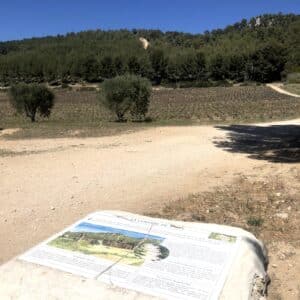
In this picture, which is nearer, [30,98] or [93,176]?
[93,176]

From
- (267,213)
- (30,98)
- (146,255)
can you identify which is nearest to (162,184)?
(267,213)

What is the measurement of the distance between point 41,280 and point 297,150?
26.4 ft

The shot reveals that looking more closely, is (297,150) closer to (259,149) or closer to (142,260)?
(259,149)

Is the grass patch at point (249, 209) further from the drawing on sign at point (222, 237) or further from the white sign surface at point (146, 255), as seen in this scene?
the white sign surface at point (146, 255)

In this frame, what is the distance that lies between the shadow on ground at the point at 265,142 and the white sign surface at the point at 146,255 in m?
5.52

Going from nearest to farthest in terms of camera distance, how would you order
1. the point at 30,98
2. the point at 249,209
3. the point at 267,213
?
1. the point at 267,213
2. the point at 249,209
3. the point at 30,98

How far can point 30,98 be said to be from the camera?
20.8 meters

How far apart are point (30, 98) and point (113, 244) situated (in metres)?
17.4

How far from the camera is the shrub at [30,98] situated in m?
20.8

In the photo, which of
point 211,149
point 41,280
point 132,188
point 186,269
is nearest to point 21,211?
point 132,188

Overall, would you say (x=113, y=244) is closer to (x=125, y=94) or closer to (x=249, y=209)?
(x=249, y=209)

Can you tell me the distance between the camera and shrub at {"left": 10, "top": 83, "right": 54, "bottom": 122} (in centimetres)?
2081

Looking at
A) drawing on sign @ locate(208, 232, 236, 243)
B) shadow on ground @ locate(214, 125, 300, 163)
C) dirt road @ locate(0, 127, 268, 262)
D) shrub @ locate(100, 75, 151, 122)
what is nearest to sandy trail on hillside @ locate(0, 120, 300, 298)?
dirt road @ locate(0, 127, 268, 262)

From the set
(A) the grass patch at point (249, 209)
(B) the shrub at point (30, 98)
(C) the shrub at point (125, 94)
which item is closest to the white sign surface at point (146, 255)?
(A) the grass patch at point (249, 209)
